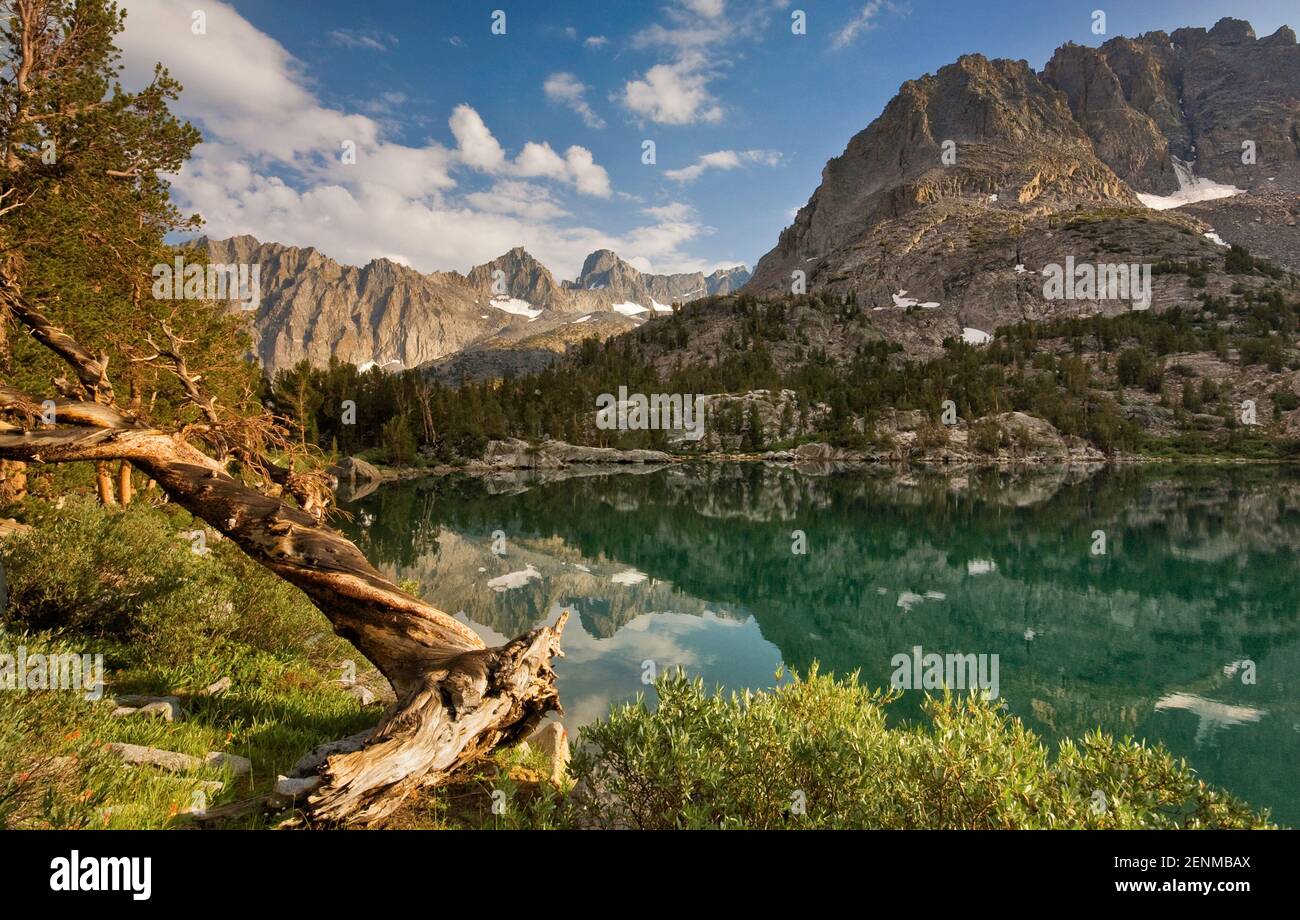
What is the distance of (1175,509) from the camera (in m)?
56.6

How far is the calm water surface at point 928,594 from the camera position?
57.8 feet

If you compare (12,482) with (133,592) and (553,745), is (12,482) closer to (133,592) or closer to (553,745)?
(133,592)

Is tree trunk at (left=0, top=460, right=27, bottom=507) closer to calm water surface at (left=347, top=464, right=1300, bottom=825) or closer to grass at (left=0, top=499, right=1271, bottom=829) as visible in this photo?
grass at (left=0, top=499, right=1271, bottom=829)

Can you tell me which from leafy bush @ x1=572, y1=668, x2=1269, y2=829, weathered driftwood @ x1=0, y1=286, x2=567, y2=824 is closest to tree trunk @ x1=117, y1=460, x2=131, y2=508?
weathered driftwood @ x1=0, y1=286, x2=567, y2=824

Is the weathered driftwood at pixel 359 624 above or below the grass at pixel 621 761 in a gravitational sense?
above

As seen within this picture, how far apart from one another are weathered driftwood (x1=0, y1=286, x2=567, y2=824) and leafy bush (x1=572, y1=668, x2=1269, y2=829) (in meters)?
1.31

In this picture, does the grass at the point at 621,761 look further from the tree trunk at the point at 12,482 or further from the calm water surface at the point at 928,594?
the tree trunk at the point at 12,482

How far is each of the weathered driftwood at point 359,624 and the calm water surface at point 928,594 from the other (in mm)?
8363

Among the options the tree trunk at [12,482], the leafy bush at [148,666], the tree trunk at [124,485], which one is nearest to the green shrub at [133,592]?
the leafy bush at [148,666]

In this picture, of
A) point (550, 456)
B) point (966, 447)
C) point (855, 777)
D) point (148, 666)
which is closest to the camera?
point (855, 777)

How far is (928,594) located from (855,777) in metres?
26.1

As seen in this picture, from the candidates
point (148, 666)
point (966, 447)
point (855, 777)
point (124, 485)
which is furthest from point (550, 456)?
point (855, 777)

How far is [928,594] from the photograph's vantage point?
29.8m
